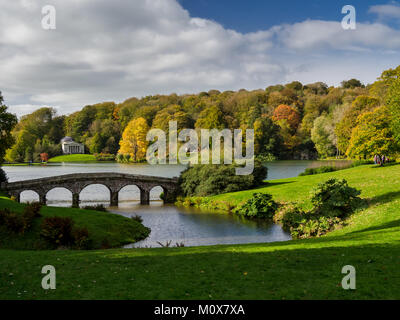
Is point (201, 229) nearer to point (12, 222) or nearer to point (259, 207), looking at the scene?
point (259, 207)

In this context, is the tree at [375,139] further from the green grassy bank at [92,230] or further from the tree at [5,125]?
the tree at [5,125]

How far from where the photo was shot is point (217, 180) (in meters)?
43.4

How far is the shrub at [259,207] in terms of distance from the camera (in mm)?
34250

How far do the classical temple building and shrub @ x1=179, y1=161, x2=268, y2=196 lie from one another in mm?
92969

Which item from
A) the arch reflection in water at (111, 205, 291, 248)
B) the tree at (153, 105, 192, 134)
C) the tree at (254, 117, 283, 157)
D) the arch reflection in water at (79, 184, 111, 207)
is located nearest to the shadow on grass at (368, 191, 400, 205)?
the arch reflection in water at (111, 205, 291, 248)

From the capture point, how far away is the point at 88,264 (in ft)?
37.8

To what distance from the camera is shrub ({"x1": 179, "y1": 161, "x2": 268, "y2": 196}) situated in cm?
4316

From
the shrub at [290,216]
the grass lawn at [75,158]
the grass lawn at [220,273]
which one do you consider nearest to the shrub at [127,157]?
the grass lawn at [75,158]

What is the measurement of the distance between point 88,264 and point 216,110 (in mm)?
93468

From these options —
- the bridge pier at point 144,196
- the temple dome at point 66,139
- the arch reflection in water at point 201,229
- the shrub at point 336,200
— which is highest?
the temple dome at point 66,139

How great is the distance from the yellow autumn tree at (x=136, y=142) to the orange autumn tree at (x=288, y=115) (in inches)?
1626

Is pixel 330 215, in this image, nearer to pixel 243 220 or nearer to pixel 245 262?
pixel 243 220

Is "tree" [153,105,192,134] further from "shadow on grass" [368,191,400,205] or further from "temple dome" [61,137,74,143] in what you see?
"shadow on grass" [368,191,400,205]
